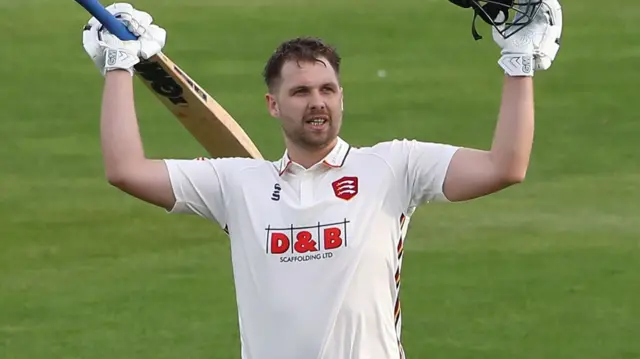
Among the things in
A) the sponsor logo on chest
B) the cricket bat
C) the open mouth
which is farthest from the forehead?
the cricket bat

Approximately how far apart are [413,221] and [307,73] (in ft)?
19.0

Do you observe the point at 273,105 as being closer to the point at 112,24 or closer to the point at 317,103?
the point at 317,103

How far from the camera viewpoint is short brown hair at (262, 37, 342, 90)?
446 centimetres

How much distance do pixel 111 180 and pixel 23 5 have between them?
13.2 m

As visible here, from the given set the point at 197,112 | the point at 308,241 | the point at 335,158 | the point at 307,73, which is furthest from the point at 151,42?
the point at 197,112

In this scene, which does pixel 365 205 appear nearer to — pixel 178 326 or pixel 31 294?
pixel 178 326

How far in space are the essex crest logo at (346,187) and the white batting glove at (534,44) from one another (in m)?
0.60

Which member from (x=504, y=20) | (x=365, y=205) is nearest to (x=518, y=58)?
(x=504, y=20)

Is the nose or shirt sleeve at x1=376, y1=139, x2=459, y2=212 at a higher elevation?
the nose

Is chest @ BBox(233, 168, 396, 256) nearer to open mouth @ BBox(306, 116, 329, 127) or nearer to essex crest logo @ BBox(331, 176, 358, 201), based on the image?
essex crest logo @ BBox(331, 176, 358, 201)

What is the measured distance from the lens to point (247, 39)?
15.4m

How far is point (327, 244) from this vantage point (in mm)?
4320

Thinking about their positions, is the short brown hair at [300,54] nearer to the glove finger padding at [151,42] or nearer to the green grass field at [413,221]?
the glove finger padding at [151,42]

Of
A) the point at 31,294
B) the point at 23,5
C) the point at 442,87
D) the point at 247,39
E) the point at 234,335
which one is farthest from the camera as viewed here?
the point at 23,5
